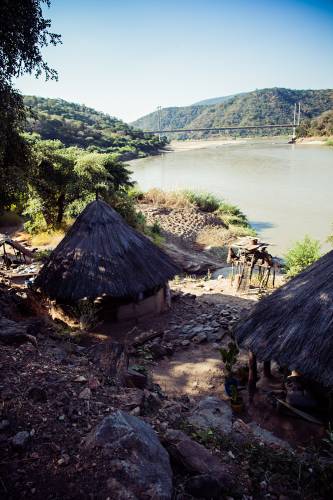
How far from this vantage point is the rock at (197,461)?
10.7ft

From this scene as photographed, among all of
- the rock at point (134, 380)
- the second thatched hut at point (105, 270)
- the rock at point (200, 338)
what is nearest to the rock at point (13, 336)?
the rock at point (134, 380)

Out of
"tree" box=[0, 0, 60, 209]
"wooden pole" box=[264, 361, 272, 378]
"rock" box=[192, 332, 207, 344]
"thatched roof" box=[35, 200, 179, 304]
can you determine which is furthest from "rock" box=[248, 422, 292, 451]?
"tree" box=[0, 0, 60, 209]

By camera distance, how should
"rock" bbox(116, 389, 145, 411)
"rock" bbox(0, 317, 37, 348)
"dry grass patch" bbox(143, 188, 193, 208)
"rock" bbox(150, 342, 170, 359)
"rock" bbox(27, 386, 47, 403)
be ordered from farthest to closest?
"dry grass patch" bbox(143, 188, 193, 208) < "rock" bbox(150, 342, 170, 359) < "rock" bbox(0, 317, 37, 348) < "rock" bbox(116, 389, 145, 411) < "rock" bbox(27, 386, 47, 403)

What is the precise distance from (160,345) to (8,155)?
633 centimetres

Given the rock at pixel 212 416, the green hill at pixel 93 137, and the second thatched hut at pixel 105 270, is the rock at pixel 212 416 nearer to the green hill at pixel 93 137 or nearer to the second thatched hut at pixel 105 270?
the second thatched hut at pixel 105 270

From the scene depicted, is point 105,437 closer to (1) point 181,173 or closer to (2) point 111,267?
(2) point 111,267

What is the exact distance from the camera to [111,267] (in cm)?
937

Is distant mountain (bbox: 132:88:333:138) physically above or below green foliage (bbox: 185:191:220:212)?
above

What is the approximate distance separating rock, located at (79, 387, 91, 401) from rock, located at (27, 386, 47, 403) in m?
0.40

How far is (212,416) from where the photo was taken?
528 cm

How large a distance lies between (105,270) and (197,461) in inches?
251

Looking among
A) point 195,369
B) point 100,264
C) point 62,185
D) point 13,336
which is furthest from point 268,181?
point 13,336

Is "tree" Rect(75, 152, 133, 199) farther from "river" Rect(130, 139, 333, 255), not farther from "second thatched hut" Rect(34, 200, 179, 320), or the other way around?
"river" Rect(130, 139, 333, 255)

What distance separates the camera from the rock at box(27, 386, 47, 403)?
3.88m
